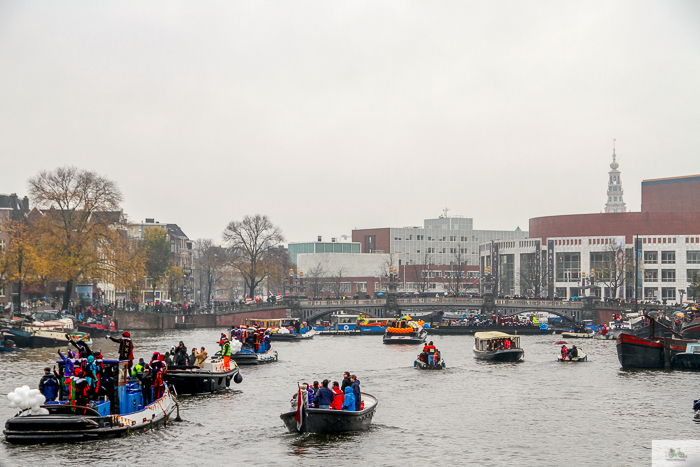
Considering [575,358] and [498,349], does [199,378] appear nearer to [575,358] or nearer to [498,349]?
[498,349]

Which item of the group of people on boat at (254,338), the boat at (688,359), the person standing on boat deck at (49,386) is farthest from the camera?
the group of people on boat at (254,338)

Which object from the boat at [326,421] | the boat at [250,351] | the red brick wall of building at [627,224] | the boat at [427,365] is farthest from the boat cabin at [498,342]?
the red brick wall of building at [627,224]

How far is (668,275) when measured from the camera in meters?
149

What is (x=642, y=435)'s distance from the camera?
117 ft

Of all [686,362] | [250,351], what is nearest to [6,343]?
[250,351]

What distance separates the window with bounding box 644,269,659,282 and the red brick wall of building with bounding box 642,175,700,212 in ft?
120

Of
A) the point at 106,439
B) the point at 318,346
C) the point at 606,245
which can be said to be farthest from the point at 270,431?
the point at 606,245

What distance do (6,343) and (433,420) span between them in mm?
40988

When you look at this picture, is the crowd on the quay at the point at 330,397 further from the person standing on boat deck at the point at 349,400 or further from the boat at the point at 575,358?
the boat at the point at 575,358

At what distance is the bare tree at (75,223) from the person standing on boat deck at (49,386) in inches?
2323

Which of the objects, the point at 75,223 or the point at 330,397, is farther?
the point at 75,223

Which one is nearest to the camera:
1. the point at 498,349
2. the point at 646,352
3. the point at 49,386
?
the point at 49,386

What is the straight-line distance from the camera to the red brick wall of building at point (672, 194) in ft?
589
